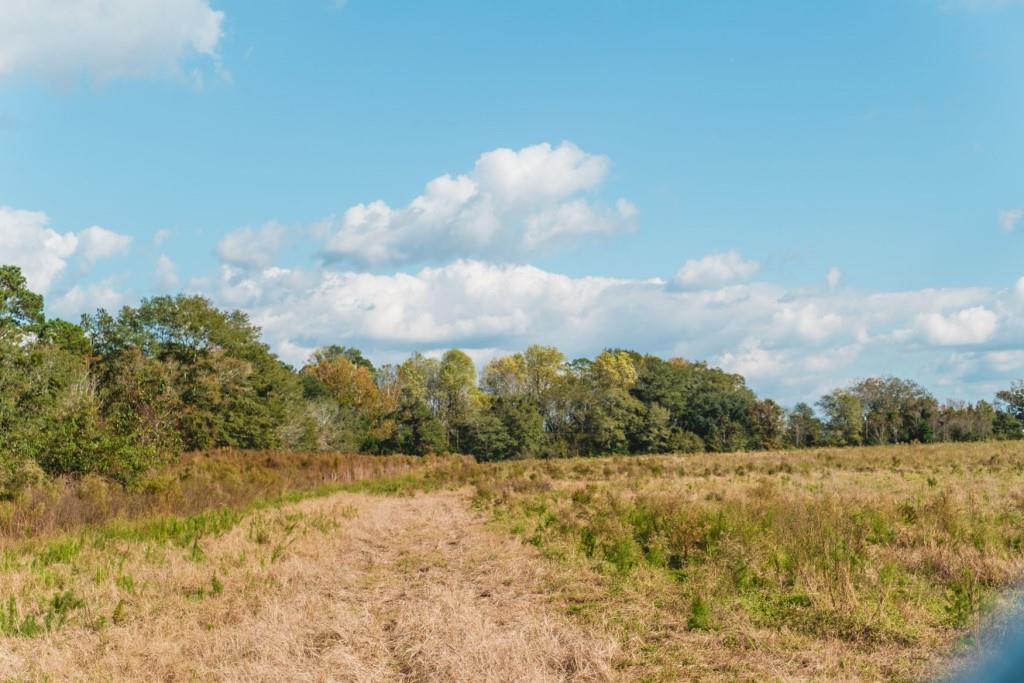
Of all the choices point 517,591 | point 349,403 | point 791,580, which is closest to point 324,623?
point 517,591

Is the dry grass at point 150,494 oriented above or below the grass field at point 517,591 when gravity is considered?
above

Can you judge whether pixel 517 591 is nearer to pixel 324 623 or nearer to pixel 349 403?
pixel 324 623

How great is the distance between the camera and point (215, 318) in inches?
2103

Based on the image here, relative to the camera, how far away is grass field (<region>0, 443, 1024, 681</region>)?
6.25 metres

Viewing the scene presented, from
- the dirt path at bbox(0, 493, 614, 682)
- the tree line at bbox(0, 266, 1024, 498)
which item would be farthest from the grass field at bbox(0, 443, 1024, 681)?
the tree line at bbox(0, 266, 1024, 498)

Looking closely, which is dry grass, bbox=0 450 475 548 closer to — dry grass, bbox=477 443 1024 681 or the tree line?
the tree line

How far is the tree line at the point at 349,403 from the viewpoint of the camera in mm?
25531

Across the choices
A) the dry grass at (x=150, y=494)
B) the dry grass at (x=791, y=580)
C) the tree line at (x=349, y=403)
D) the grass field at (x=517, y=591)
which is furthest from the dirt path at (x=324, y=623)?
the tree line at (x=349, y=403)

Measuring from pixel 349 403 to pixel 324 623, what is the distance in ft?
260

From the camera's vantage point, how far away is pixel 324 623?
24.9 feet

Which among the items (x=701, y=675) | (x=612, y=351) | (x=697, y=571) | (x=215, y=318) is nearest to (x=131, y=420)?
(x=697, y=571)

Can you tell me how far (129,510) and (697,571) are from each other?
513 inches

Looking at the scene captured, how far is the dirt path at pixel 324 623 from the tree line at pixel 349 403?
978 cm

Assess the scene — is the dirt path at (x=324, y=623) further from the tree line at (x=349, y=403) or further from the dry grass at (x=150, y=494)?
the tree line at (x=349, y=403)
